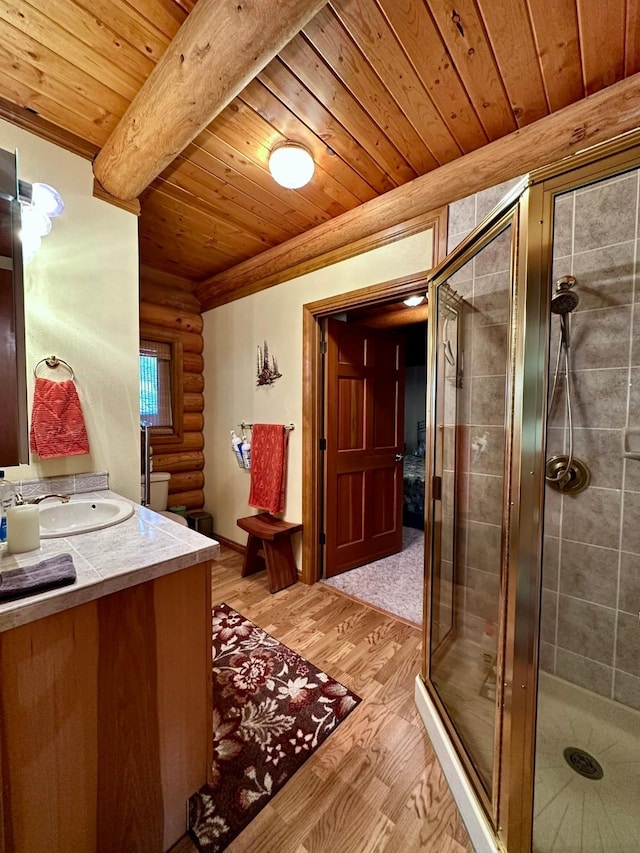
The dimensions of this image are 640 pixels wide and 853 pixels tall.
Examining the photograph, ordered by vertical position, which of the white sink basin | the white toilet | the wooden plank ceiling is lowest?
the white toilet

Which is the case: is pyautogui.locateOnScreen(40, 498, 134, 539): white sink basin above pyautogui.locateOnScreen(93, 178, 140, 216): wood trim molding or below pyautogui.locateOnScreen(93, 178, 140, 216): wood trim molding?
below

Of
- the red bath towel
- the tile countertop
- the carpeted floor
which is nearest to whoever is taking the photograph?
the tile countertop

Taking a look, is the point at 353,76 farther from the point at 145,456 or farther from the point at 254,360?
the point at 145,456

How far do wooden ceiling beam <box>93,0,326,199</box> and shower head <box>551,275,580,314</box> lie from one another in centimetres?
131

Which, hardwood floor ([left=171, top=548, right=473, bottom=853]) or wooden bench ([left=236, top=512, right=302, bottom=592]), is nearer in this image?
hardwood floor ([left=171, top=548, right=473, bottom=853])

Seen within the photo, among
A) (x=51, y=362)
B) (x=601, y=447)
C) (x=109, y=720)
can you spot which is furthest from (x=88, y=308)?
(x=601, y=447)

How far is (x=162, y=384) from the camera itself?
334 cm

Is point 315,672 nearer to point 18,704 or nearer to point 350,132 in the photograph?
point 18,704

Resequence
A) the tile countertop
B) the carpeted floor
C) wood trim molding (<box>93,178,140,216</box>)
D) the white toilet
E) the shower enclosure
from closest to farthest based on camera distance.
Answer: the tile countertop < the shower enclosure < wood trim molding (<box>93,178,140,216</box>) < the carpeted floor < the white toilet

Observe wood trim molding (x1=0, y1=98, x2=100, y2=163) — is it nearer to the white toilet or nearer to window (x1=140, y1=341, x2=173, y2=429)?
window (x1=140, y1=341, x2=173, y2=429)

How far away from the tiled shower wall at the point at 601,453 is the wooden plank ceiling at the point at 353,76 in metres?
0.49

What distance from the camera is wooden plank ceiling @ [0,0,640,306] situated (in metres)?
1.11

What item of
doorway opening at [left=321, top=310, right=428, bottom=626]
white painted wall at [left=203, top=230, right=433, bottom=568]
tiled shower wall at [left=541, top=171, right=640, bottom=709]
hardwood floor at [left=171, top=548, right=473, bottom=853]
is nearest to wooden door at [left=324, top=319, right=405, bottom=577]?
doorway opening at [left=321, top=310, right=428, bottom=626]

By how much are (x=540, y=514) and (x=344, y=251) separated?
2.07 metres
